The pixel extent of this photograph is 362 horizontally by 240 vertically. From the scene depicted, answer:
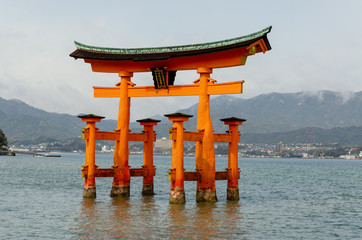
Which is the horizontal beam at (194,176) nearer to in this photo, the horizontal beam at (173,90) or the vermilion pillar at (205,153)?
the vermilion pillar at (205,153)

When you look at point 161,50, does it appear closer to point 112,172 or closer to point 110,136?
point 110,136

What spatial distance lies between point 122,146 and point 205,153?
587 cm

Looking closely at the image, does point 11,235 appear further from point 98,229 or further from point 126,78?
point 126,78

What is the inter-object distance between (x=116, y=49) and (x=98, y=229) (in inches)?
542

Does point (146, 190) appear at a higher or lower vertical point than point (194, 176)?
lower

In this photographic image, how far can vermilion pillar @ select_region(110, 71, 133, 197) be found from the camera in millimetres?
30375

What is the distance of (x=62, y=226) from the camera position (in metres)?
22.0

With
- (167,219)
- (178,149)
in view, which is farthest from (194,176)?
(167,219)

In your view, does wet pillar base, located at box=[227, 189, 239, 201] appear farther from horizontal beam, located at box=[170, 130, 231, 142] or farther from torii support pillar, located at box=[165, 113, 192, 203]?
torii support pillar, located at box=[165, 113, 192, 203]

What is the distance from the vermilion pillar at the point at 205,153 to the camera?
27625 mm

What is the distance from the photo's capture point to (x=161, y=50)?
29609mm

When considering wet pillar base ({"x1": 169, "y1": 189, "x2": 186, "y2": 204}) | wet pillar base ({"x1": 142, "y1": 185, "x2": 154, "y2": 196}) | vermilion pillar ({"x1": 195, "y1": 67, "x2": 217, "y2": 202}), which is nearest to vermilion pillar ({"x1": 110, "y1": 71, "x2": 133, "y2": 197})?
wet pillar base ({"x1": 142, "y1": 185, "x2": 154, "y2": 196})

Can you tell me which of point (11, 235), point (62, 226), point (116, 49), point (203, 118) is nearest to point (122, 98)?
point (116, 49)

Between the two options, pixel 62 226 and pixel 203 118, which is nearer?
pixel 62 226
